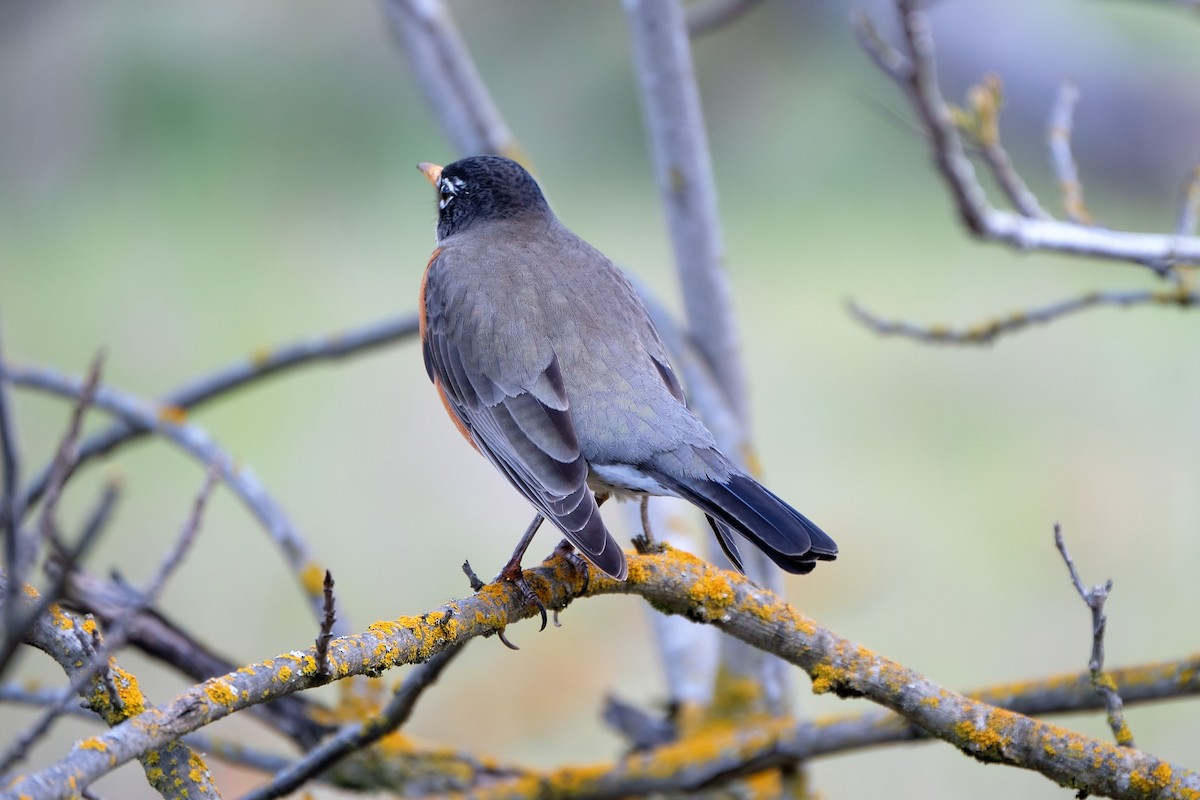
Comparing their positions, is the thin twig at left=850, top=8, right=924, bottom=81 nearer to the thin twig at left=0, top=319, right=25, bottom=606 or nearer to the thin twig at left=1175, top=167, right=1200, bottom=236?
the thin twig at left=1175, top=167, right=1200, bottom=236

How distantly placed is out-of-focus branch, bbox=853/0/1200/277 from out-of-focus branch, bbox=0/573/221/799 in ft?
6.00

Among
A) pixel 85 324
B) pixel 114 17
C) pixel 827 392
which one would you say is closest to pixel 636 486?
pixel 827 392

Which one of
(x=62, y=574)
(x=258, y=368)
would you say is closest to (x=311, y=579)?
(x=258, y=368)

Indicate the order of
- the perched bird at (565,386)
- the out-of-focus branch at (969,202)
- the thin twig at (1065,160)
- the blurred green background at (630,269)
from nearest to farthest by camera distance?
the out-of-focus branch at (969,202), the perched bird at (565,386), the thin twig at (1065,160), the blurred green background at (630,269)

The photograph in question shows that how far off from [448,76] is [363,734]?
292cm

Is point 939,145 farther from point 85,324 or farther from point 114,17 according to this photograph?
point 114,17

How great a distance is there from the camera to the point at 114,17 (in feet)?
39.1

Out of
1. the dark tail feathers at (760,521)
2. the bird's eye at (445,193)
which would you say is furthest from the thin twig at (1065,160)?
the bird's eye at (445,193)

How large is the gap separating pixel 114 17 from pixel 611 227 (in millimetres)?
5586

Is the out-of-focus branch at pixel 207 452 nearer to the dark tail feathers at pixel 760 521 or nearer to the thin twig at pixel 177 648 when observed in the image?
the thin twig at pixel 177 648

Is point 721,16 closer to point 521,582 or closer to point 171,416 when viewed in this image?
point 171,416

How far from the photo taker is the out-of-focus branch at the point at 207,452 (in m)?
3.86

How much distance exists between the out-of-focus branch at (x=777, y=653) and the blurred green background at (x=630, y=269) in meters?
2.96

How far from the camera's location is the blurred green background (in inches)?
267
